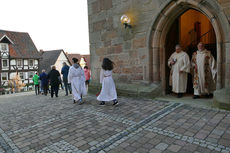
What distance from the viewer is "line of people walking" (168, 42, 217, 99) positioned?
5.34m

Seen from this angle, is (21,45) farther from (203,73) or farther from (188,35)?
(203,73)

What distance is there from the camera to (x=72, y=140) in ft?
10.4

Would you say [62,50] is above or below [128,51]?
above

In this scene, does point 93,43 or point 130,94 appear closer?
point 130,94

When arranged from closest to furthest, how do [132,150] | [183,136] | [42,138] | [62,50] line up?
[132,150] < [183,136] < [42,138] < [62,50]

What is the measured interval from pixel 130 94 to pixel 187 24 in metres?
3.95

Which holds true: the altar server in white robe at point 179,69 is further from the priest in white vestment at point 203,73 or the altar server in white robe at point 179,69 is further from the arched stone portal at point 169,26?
the arched stone portal at point 169,26

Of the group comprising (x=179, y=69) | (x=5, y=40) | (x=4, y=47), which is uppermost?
(x=5, y=40)

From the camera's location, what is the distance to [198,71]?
5484 millimetres

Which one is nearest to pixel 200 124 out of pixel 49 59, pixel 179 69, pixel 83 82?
pixel 179 69

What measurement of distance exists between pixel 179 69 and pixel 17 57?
3272 centimetres

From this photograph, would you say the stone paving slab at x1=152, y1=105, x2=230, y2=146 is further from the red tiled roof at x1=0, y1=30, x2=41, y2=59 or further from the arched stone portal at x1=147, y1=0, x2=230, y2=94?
the red tiled roof at x1=0, y1=30, x2=41, y2=59

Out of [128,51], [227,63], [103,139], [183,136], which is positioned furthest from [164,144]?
[128,51]

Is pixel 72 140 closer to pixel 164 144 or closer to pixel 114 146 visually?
pixel 114 146
